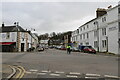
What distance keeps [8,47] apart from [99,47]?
25.0m

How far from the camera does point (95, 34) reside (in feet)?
143

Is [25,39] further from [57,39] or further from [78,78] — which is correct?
[57,39]

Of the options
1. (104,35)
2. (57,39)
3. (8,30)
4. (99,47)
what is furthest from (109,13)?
(57,39)

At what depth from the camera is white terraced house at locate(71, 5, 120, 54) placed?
3132 cm

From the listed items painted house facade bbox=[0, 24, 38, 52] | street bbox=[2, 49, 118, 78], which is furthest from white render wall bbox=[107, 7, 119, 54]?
painted house facade bbox=[0, 24, 38, 52]

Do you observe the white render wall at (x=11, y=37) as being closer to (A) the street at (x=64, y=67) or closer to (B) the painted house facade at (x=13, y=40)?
(B) the painted house facade at (x=13, y=40)

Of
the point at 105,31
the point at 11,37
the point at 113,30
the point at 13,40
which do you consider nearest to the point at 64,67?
the point at 113,30

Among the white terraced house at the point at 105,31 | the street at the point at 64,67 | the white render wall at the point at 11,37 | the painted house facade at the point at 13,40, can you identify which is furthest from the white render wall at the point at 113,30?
the white render wall at the point at 11,37

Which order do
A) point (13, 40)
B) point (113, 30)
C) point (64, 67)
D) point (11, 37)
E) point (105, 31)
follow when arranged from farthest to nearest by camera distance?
point (11, 37) < point (13, 40) < point (105, 31) < point (113, 30) < point (64, 67)

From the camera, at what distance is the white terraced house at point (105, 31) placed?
31322 millimetres

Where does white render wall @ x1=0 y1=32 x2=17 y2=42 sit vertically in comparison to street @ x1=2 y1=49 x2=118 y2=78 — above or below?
above

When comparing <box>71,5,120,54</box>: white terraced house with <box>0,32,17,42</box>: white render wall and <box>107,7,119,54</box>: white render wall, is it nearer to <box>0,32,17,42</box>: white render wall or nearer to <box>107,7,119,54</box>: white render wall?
<box>107,7,119,54</box>: white render wall

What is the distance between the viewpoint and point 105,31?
1485 inches

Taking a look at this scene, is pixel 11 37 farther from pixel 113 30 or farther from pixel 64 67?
pixel 64 67
